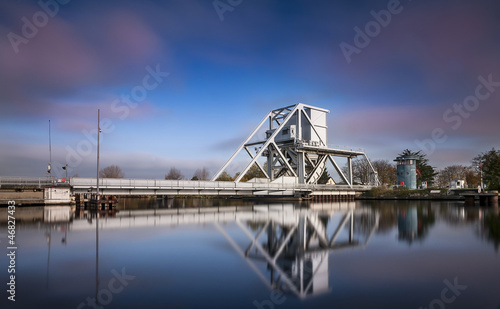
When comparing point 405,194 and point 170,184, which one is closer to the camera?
point 170,184

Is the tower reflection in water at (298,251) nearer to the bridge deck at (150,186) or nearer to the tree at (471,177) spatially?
the bridge deck at (150,186)

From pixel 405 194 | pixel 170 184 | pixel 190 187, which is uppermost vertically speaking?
pixel 170 184

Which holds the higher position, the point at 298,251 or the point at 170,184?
the point at 170,184

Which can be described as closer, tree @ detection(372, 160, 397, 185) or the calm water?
the calm water

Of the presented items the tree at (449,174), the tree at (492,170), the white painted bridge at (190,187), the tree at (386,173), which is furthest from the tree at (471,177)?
the white painted bridge at (190,187)

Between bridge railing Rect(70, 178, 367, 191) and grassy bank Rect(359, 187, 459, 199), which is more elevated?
bridge railing Rect(70, 178, 367, 191)

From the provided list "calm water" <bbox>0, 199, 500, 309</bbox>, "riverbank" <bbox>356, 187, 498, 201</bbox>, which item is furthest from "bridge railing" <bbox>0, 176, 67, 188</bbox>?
"riverbank" <bbox>356, 187, 498, 201</bbox>

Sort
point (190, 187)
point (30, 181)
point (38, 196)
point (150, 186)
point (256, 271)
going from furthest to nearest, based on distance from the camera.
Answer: point (190, 187)
point (150, 186)
point (38, 196)
point (30, 181)
point (256, 271)

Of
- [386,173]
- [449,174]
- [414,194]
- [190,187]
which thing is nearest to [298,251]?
[190,187]

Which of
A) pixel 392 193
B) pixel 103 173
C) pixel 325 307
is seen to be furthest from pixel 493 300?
pixel 103 173

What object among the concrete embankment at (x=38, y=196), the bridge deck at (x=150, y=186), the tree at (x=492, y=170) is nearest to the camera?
the bridge deck at (x=150, y=186)

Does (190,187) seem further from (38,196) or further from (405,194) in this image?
(405,194)

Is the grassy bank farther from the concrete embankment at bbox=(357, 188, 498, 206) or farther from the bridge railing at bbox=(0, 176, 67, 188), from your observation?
the bridge railing at bbox=(0, 176, 67, 188)

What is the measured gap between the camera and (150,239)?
13383mm
